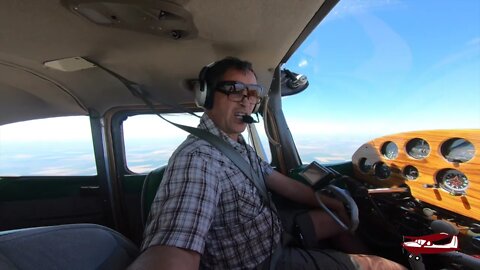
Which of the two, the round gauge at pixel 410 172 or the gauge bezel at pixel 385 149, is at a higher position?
the gauge bezel at pixel 385 149

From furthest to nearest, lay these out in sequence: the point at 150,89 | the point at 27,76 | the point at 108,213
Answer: the point at 108,213, the point at 150,89, the point at 27,76

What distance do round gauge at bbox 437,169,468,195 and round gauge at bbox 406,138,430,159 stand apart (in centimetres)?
12

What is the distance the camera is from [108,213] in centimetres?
241

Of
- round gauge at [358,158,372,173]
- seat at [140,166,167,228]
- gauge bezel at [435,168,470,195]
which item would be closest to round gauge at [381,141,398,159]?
round gauge at [358,158,372,173]

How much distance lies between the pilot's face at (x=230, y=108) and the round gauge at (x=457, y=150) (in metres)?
0.97

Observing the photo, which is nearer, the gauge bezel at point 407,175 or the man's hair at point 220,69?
the man's hair at point 220,69

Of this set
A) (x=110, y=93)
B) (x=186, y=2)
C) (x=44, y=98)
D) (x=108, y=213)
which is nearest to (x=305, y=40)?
(x=186, y=2)

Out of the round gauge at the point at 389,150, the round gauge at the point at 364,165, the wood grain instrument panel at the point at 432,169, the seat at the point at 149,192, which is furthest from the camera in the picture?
the round gauge at the point at 364,165

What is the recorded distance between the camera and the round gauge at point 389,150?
5.31 feet

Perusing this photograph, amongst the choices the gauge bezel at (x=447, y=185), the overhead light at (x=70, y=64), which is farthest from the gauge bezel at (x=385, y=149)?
the overhead light at (x=70, y=64)

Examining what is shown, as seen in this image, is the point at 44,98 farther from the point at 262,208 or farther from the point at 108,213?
the point at 262,208

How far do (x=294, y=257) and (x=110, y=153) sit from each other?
6.42 feet

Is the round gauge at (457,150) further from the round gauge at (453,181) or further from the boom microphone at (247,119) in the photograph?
the boom microphone at (247,119)

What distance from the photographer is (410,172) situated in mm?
1534
